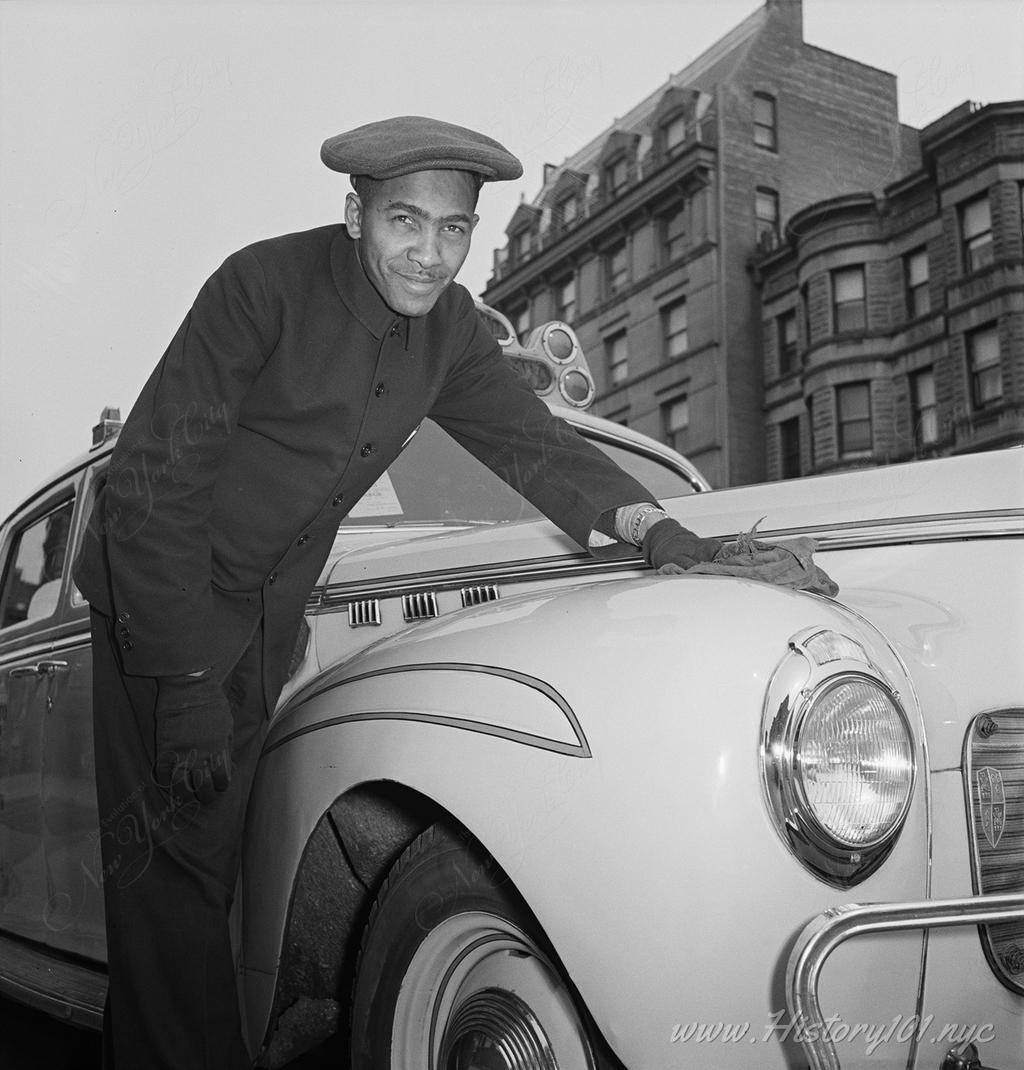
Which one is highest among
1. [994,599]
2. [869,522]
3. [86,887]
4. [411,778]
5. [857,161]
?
[857,161]

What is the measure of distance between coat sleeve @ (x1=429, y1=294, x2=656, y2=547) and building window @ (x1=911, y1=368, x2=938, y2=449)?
2.69m

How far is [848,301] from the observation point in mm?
4824

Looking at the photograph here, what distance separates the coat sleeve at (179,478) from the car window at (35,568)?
164 centimetres

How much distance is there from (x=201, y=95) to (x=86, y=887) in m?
1.95

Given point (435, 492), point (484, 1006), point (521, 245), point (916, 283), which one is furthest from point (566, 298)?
point (484, 1006)

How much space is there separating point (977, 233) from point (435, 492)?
3.12m

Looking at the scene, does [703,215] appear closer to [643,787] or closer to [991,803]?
[991,803]

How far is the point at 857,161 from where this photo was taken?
24.5ft

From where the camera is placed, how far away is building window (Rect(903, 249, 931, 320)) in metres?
4.99

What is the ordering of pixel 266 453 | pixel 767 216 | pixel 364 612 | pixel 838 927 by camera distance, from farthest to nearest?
pixel 767 216
pixel 364 612
pixel 266 453
pixel 838 927

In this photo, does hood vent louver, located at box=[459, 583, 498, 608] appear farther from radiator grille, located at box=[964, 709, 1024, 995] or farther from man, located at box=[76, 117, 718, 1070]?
radiator grille, located at box=[964, 709, 1024, 995]

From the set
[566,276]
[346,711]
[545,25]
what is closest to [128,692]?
[346,711]

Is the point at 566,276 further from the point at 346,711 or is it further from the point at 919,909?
the point at 919,909

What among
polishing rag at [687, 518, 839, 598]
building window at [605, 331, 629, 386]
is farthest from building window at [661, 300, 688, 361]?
polishing rag at [687, 518, 839, 598]
